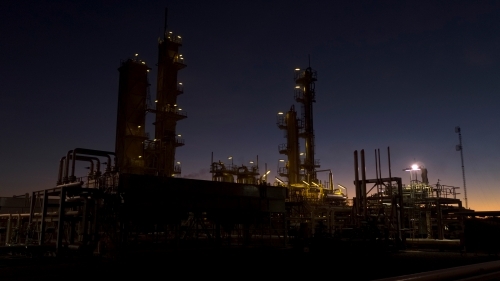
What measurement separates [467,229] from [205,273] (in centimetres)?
1516

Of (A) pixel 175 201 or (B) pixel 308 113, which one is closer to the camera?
(A) pixel 175 201

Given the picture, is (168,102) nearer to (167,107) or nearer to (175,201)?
(167,107)

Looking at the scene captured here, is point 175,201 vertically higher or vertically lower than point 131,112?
lower

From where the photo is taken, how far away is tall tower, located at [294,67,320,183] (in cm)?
5759

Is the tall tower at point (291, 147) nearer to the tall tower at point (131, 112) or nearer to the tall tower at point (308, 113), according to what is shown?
the tall tower at point (308, 113)

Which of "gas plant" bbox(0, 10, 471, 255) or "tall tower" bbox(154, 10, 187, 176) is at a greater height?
"tall tower" bbox(154, 10, 187, 176)

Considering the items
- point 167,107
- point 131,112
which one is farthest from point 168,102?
point 131,112

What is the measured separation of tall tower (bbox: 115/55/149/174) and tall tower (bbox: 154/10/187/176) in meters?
1.97

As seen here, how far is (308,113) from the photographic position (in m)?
58.3

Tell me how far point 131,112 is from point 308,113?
24265 mm

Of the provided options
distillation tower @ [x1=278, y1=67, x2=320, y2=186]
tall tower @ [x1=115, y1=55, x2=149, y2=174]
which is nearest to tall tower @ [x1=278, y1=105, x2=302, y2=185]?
distillation tower @ [x1=278, y1=67, x2=320, y2=186]

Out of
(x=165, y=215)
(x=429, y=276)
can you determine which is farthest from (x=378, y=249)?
(x=429, y=276)

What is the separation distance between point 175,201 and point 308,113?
36.6 meters

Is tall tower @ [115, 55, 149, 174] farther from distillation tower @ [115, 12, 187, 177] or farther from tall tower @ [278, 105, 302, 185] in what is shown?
tall tower @ [278, 105, 302, 185]
